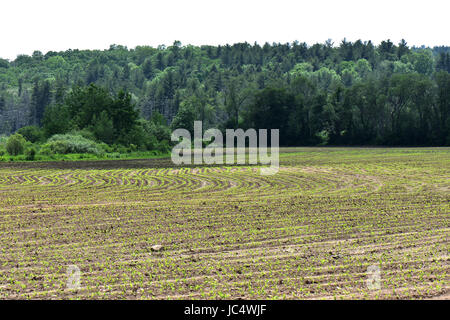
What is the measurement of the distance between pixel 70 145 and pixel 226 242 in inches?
1916

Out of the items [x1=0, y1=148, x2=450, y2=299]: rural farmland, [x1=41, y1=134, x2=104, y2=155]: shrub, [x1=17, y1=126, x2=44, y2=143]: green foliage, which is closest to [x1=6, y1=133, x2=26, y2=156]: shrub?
[x1=41, y1=134, x2=104, y2=155]: shrub

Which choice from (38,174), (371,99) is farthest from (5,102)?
(38,174)

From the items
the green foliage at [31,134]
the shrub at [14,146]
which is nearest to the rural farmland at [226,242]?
the shrub at [14,146]

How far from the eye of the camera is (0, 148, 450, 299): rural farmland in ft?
29.0

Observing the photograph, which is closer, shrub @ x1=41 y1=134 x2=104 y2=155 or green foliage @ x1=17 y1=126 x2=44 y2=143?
shrub @ x1=41 y1=134 x2=104 y2=155

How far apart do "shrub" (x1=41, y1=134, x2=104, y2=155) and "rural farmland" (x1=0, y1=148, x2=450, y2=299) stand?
33.6 metres

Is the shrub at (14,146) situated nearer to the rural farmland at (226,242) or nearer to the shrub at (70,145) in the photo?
the shrub at (70,145)

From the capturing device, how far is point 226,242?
12.5 m

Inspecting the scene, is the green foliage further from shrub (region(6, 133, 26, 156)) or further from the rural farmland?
the rural farmland

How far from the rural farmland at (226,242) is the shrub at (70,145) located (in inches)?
1322

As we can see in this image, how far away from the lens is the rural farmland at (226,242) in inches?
348

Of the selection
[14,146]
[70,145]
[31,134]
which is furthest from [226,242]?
[31,134]

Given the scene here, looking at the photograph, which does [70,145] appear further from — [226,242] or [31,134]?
[226,242]

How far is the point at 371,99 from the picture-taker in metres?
96.3
